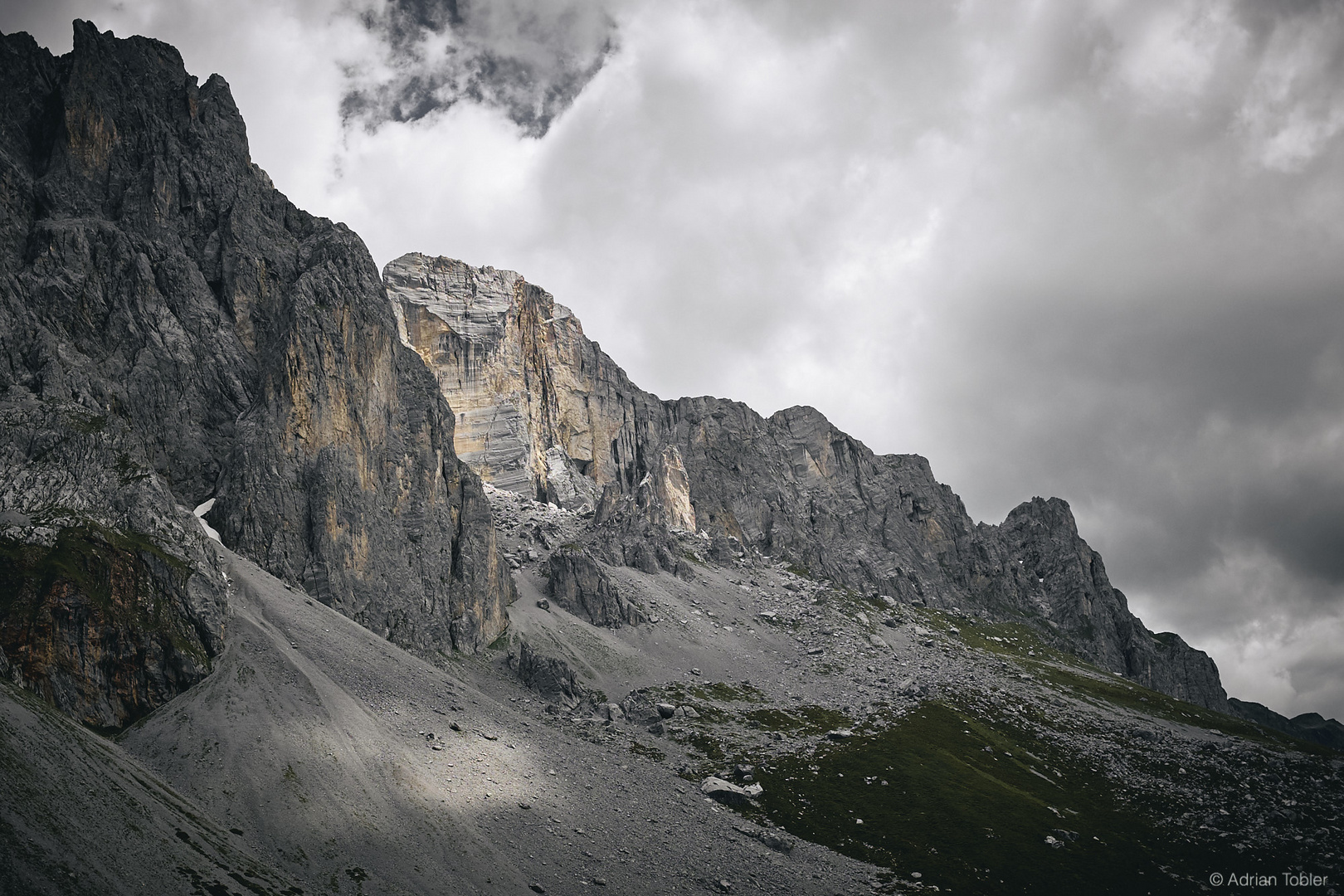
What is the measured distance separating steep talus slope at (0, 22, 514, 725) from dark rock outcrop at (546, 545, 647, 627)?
13.5 m

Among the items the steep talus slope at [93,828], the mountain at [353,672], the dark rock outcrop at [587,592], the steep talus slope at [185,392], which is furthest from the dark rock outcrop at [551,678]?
the steep talus slope at [93,828]

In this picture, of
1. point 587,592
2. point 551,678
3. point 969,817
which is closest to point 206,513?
point 551,678

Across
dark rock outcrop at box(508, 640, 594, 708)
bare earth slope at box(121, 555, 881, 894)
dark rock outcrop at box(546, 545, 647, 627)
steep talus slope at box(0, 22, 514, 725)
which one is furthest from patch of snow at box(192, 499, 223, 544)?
dark rock outcrop at box(546, 545, 647, 627)

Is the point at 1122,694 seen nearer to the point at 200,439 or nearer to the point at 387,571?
the point at 387,571

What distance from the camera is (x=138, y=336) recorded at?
106750 millimetres

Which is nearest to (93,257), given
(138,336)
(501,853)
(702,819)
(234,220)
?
(138,336)

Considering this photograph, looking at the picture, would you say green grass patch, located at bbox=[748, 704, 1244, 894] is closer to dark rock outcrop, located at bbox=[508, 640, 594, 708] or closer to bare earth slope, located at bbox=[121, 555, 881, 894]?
bare earth slope, located at bbox=[121, 555, 881, 894]

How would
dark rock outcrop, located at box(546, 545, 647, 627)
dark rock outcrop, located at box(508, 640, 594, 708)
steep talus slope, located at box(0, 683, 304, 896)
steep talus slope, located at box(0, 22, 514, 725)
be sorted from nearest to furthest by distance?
1. steep talus slope, located at box(0, 683, 304, 896)
2. steep talus slope, located at box(0, 22, 514, 725)
3. dark rock outcrop, located at box(508, 640, 594, 708)
4. dark rock outcrop, located at box(546, 545, 647, 627)

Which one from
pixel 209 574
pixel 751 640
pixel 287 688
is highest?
pixel 751 640

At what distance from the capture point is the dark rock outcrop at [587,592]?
144375 mm

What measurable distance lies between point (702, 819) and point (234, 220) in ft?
388

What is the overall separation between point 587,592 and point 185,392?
74985 millimetres

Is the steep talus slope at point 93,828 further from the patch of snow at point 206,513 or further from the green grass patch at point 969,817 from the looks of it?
the green grass patch at point 969,817

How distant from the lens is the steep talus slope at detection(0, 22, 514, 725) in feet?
245
